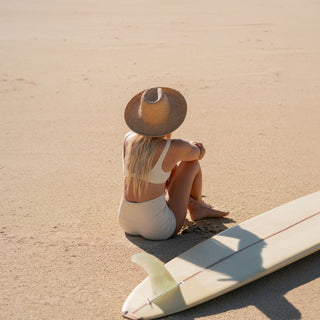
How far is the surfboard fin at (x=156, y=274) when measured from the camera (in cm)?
309

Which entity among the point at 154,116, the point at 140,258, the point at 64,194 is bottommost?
the point at 64,194

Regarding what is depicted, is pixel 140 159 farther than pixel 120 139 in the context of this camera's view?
No

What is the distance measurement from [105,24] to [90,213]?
9.08 m

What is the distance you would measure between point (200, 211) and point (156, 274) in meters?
1.10

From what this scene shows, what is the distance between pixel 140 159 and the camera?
3570 mm

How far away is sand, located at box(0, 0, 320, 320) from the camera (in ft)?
10.9

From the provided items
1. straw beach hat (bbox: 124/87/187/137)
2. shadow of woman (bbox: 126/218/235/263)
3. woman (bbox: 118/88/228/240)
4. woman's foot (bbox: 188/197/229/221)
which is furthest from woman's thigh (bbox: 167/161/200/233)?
straw beach hat (bbox: 124/87/187/137)

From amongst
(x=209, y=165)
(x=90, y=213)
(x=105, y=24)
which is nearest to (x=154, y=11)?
(x=105, y=24)

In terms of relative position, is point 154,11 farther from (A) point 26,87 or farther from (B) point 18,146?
(B) point 18,146

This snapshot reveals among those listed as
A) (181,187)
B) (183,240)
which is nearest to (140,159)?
(181,187)

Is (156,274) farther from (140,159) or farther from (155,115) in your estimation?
(155,115)

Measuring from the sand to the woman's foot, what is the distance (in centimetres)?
10

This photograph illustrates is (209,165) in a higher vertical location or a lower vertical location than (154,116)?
lower

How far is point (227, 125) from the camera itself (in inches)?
249
